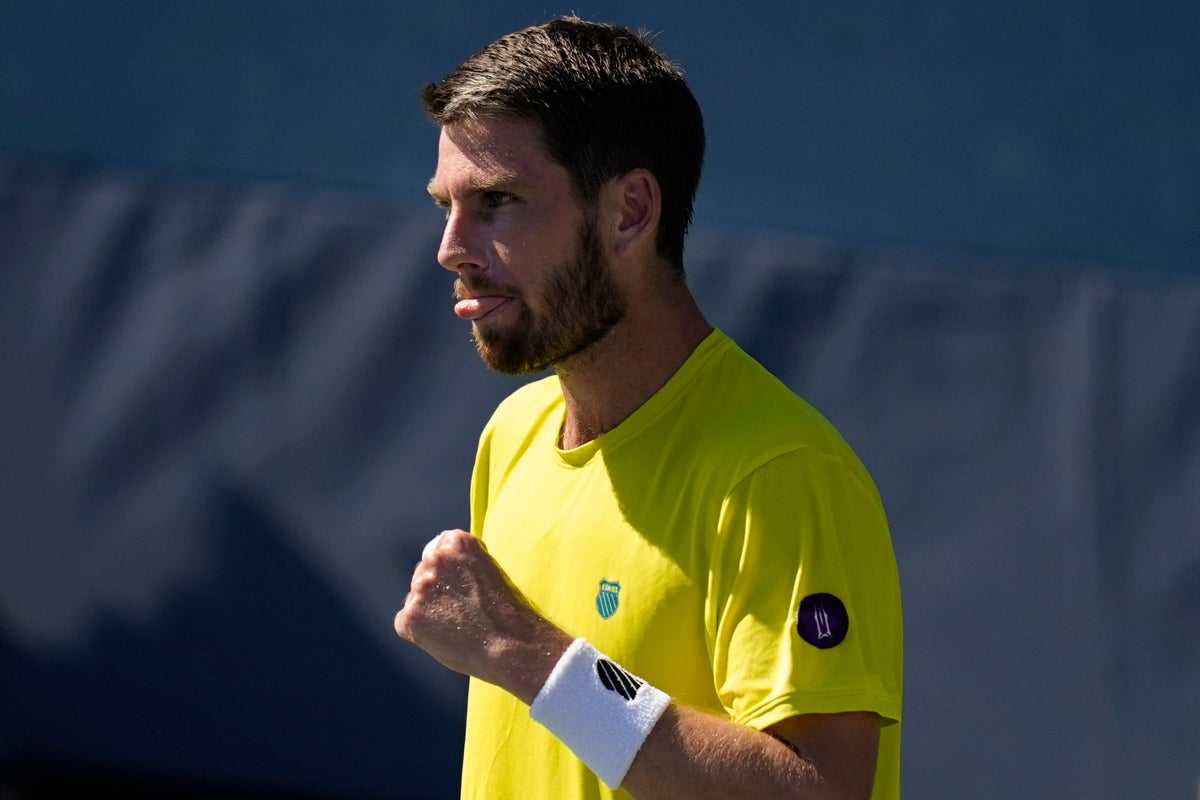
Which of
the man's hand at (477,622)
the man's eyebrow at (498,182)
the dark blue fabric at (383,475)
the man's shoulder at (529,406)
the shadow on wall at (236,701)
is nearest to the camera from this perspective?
the man's hand at (477,622)

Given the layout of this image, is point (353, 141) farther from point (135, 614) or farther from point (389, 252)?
point (135, 614)

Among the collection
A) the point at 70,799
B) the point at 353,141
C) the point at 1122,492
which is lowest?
the point at 70,799

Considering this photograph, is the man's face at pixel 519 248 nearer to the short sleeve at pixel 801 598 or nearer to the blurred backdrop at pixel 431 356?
the short sleeve at pixel 801 598

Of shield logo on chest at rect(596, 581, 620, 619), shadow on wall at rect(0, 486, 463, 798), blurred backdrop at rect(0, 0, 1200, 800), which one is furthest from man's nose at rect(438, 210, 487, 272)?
shadow on wall at rect(0, 486, 463, 798)

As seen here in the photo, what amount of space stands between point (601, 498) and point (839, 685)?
1.23 feet

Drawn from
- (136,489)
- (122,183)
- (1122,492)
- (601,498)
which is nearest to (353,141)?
(122,183)

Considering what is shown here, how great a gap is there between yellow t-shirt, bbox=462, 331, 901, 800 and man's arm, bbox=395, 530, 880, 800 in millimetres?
26

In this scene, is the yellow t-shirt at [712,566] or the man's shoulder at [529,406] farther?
the man's shoulder at [529,406]

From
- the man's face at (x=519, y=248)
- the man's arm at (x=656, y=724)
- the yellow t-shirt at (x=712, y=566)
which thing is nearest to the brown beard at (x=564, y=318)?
the man's face at (x=519, y=248)

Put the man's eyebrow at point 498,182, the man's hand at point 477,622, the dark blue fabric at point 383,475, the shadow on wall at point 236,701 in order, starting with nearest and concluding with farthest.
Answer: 1. the man's hand at point 477,622
2. the man's eyebrow at point 498,182
3. the dark blue fabric at point 383,475
4. the shadow on wall at point 236,701

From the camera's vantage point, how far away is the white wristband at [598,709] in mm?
1494

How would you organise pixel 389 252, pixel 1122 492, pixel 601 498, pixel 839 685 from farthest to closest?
pixel 389 252
pixel 1122 492
pixel 601 498
pixel 839 685

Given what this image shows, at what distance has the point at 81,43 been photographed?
3.85 metres

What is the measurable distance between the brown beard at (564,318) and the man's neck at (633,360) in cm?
3
